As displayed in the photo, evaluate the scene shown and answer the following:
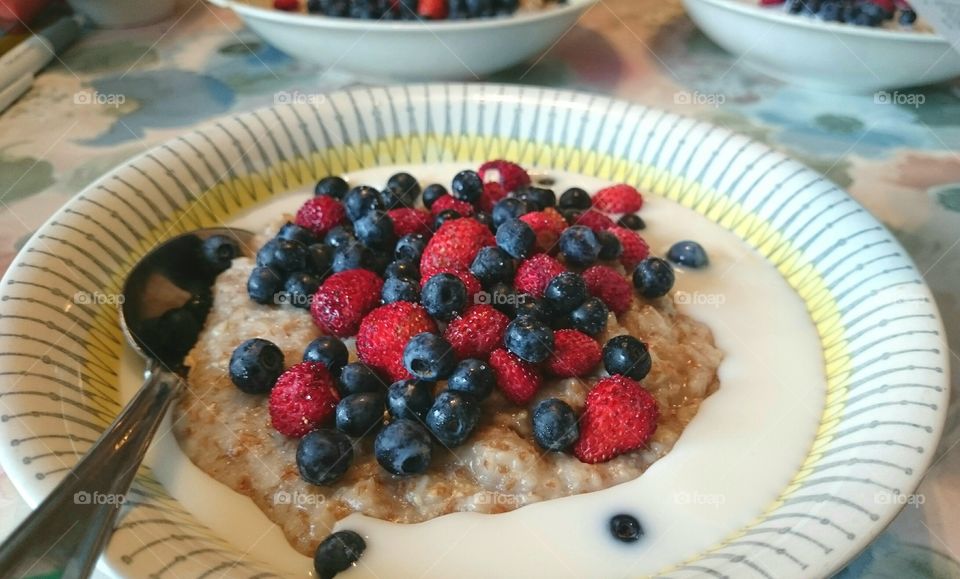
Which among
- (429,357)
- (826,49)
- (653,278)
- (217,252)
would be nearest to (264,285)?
(217,252)

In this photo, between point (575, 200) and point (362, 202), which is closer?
point (362, 202)

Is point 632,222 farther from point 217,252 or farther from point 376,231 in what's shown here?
point 217,252

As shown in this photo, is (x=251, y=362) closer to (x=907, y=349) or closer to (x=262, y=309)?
(x=262, y=309)

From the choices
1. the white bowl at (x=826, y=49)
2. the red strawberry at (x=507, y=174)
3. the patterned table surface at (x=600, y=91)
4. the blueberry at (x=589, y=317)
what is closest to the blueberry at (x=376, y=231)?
the red strawberry at (x=507, y=174)

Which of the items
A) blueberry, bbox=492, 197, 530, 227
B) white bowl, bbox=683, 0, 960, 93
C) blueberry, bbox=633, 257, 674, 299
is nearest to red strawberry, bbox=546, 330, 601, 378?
blueberry, bbox=633, 257, 674, 299

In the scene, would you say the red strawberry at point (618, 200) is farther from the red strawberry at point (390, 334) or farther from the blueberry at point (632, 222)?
the red strawberry at point (390, 334)

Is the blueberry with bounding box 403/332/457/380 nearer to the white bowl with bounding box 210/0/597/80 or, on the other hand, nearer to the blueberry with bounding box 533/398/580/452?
the blueberry with bounding box 533/398/580/452
